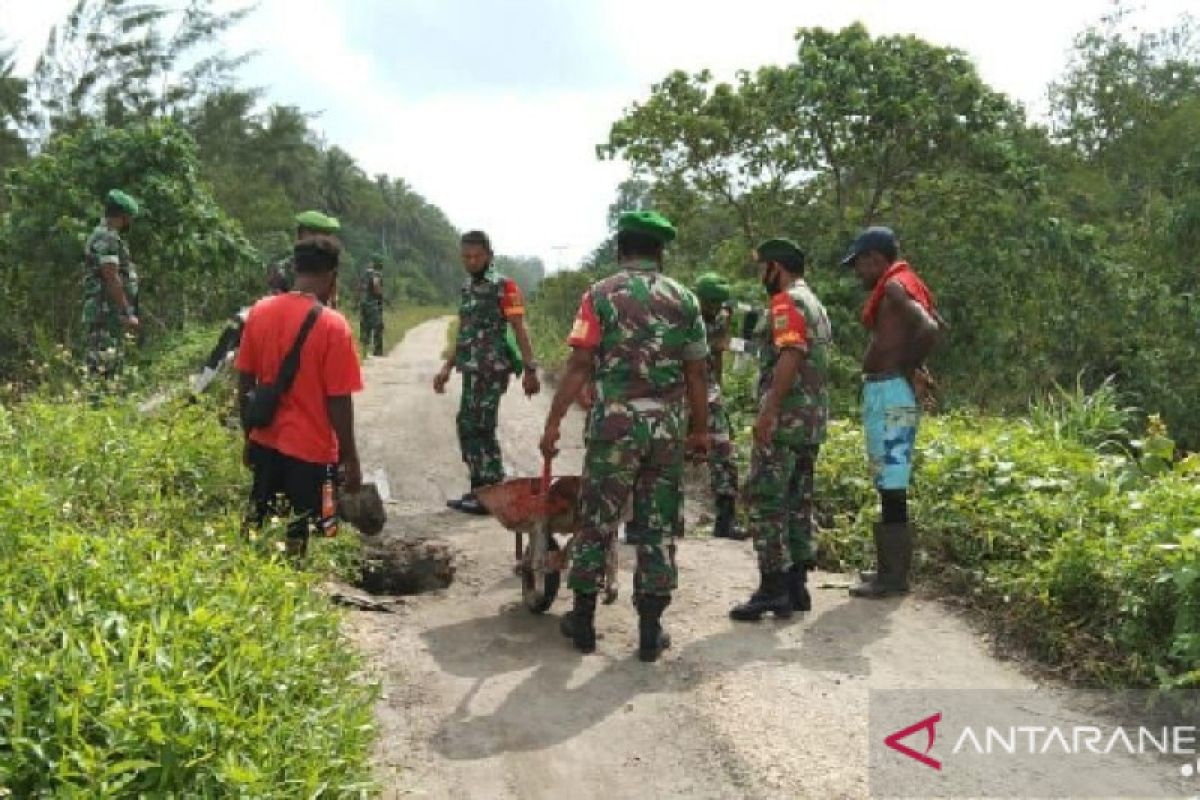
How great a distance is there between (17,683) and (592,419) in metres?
2.46

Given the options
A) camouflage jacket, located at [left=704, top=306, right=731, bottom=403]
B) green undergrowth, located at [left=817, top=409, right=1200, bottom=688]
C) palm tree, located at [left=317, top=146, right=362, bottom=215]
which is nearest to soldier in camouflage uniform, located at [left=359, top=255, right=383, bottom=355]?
camouflage jacket, located at [left=704, top=306, right=731, bottom=403]

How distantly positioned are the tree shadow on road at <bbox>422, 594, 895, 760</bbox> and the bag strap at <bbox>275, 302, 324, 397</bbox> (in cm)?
138

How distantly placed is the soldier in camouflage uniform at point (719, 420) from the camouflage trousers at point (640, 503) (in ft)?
7.09

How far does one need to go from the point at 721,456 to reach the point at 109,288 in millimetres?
5148

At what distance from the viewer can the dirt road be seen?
11.2ft

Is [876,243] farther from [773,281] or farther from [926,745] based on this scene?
[926,745]

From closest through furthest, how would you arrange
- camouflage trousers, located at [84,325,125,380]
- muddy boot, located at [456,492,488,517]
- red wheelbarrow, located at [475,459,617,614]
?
red wheelbarrow, located at [475,459,617,614] → muddy boot, located at [456,492,488,517] → camouflage trousers, located at [84,325,125,380]

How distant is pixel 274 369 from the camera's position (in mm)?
4316

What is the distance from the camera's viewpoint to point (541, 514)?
4.81 metres

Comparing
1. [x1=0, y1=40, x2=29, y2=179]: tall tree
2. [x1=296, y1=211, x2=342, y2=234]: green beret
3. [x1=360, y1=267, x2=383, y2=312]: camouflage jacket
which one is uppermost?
[x1=0, y1=40, x2=29, y2=179]: tall tree

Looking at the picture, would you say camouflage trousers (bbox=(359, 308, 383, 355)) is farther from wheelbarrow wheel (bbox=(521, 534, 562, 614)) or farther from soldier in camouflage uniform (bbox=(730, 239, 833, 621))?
soldier in camouflage uniform (bbox=(730, 239, 833, 621))

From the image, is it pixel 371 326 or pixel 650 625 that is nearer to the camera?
pixel 650 625

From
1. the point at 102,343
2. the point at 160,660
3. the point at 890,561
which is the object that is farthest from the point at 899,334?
the point at 102,343

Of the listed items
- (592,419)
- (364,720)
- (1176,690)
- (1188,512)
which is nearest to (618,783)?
(364,720)
